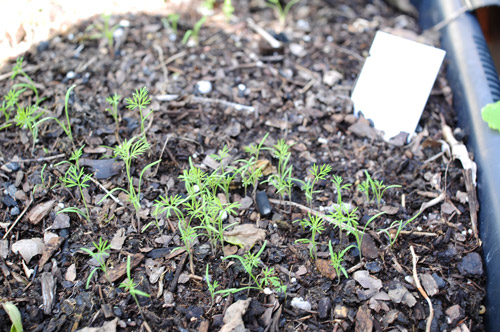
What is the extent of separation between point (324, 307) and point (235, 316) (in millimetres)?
363

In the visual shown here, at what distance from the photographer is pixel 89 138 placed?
2328mm

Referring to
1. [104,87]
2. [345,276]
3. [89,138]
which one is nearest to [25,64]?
[104,87]

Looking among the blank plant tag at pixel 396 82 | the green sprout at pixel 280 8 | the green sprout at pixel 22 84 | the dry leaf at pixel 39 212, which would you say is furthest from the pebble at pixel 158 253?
the green sprout at pixel 280 8

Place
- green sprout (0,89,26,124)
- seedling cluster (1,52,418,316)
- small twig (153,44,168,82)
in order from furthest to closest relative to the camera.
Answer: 1. small twig (153,44,168,82)
2. green sprout (0,89,26,124)
3. seedling cluster (1,52,418,316)

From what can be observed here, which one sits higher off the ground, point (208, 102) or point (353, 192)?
point (208, 102)

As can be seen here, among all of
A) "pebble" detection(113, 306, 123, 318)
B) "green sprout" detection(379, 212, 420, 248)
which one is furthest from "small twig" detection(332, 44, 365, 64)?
"pebble" detection(113, 306, 123, 318)

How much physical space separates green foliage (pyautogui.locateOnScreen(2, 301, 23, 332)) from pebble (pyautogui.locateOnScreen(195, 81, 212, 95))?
4.90ft

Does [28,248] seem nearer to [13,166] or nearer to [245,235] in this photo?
[13,166]

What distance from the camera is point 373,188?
2135mm

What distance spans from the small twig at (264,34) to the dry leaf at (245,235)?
1410mm

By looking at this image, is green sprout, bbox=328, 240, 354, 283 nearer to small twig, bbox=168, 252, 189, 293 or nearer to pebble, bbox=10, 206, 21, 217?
small twig, bbox=168, 252, 189, 293

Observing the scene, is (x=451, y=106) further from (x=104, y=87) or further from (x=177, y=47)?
(x=104, y=87)

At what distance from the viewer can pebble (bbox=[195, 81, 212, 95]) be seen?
2656 mm

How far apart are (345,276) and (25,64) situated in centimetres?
225
